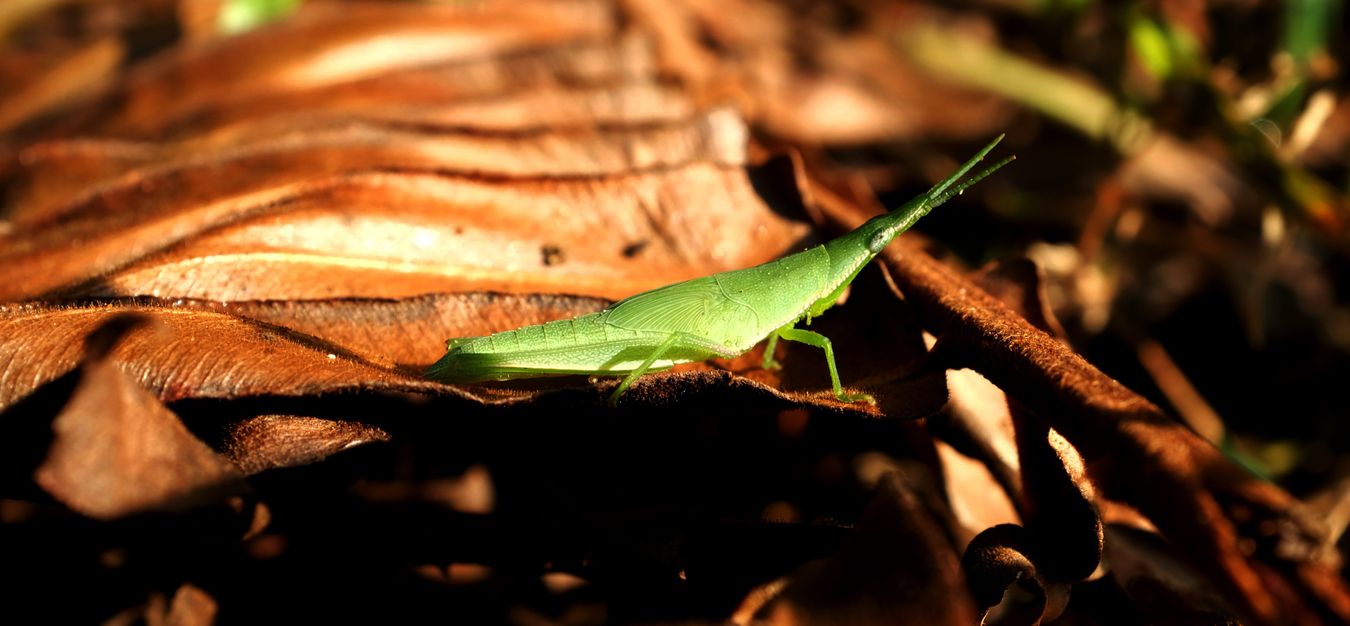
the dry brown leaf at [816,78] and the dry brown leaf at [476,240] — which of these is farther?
the dry brown leaf at [816,78]

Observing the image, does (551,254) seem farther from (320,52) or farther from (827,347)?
(320,52)

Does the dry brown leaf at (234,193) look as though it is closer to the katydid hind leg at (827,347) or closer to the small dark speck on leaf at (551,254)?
the small dark speck on leaf at (551,254)

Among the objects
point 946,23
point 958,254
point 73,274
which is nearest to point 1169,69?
point 958,254

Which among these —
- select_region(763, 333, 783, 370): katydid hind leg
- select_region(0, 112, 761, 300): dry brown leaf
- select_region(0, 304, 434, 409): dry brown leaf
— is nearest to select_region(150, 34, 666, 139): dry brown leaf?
select_region(0, 112, 761, 300): dry brown leaf

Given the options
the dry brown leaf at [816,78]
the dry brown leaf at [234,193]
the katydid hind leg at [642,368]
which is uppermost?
the dry brown leaf at [234,193]

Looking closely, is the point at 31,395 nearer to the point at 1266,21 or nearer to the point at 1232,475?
the point at 1232,475

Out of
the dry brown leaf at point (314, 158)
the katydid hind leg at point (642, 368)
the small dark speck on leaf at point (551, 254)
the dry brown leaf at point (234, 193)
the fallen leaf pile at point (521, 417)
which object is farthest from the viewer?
the dry brown leaf at point (314, 158)

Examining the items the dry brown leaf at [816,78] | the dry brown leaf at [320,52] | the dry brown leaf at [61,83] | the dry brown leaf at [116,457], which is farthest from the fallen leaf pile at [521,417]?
the dry brown leaf at [816,78]
